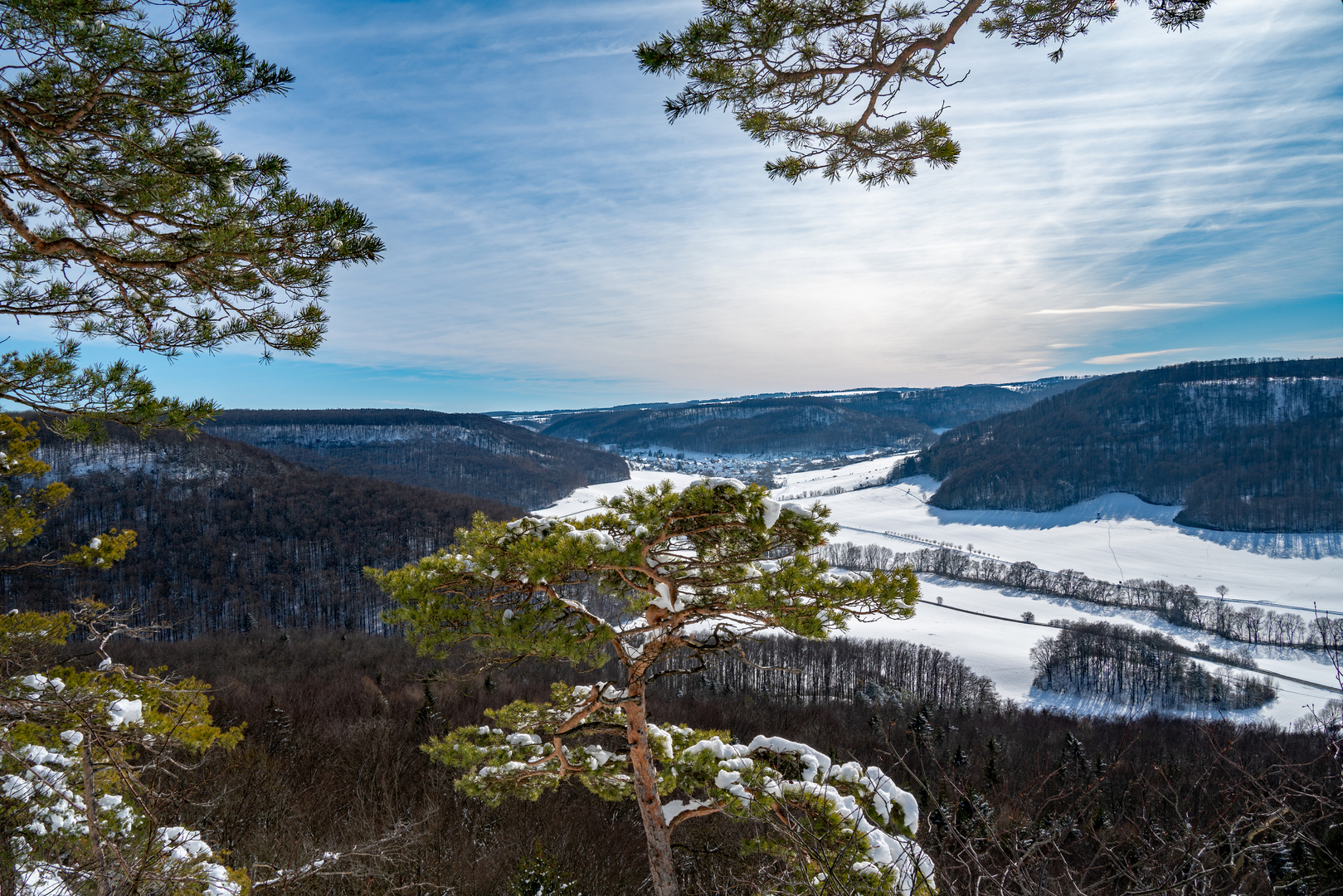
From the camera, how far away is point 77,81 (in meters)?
3.80

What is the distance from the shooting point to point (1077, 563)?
115875 millimetres

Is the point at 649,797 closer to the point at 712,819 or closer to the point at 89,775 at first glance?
the point at 89,775

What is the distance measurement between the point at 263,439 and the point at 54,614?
216598mm

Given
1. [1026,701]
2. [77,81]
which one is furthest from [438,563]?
[1026,701]

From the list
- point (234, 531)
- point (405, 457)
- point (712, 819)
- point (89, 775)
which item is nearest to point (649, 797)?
point (89, 775)

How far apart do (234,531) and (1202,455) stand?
239951mm

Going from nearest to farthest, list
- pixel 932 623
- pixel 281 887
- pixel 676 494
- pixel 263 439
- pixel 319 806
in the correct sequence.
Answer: pixel 676 494 < pixel 281 887 < pixel 319 806 < pixel 932 623 < pixel 263 439

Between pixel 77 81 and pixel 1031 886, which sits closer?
pixel 77 81

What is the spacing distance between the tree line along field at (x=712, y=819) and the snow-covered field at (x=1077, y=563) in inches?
571

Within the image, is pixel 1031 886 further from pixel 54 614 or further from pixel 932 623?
pixel 932 623

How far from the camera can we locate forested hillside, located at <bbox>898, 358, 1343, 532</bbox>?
138250mm

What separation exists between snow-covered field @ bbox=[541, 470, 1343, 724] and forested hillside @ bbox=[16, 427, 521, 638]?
36670 millimetres

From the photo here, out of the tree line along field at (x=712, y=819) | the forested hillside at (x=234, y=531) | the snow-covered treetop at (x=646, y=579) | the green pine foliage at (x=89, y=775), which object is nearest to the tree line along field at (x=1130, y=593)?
the tree line along field at (x=712, y=819)

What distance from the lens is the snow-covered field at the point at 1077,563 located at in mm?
70875
